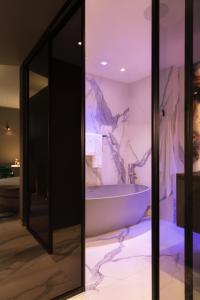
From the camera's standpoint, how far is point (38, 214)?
334 centimetres

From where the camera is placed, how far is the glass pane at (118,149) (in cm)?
233

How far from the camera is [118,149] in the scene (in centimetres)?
482

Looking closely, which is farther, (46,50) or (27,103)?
(27,103)

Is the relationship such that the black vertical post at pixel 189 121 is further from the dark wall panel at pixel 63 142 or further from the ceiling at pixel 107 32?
the dark wall panel at pixel 63 142

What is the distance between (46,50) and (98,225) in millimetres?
2490

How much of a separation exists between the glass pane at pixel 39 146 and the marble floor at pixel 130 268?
72 cm

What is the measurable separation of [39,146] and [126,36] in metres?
1.96

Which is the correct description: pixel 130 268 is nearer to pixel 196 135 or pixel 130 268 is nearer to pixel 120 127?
pixel 196 135

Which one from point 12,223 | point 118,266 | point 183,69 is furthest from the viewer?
point 12,223

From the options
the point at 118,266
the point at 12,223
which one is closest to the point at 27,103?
the point at 12,223

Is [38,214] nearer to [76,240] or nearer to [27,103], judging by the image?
[76,240]

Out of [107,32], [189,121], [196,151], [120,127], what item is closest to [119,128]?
[120,127]

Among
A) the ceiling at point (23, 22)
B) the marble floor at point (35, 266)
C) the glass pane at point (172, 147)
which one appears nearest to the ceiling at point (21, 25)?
the ceiling at point (23, 22)

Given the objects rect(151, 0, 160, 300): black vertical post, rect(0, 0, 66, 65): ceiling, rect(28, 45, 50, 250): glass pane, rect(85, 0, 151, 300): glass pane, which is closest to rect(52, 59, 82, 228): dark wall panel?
rect(28, 45, 50, 250): glass pane
